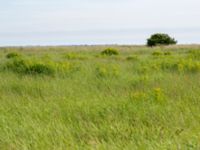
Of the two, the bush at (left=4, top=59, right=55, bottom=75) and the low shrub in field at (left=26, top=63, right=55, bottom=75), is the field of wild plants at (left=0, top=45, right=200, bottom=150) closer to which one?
the low shrub in field at (left=26, top=63, right=55, bottom=75)

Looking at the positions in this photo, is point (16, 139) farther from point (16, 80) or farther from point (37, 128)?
point (16, 80)

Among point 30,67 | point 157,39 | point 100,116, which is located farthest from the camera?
point 157,39

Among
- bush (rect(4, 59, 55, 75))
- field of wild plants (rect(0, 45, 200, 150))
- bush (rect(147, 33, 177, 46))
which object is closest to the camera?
field of wild plants (rect(0, 45, 200, 150))

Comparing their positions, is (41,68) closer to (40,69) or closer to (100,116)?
(40,69)

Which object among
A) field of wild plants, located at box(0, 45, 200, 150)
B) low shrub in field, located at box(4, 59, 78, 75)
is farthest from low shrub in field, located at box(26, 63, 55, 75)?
field of wild plants, located at box(0, 45, 200, 150)

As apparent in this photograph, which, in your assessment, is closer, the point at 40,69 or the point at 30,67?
the point at 40,69

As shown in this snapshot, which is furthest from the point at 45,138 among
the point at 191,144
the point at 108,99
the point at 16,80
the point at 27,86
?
the point at 16,80

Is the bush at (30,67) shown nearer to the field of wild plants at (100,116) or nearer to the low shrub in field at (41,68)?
the low shrub in field at (41,68)

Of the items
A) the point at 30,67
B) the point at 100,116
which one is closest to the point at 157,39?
the point at 30,67

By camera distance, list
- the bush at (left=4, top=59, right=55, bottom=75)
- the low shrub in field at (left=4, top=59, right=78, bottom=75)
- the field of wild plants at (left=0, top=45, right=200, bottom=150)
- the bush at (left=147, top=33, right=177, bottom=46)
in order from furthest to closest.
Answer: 1. the bush at (left=147, top=33, right=177, bottom=46)
2. the bush at (left=4, top=59, right=55, bottom=75)
3. the low shrub in field at (left=4, top=59, right=78, bottom=75)
4. the field of wild plants at (left=0, top=45, right=200, bottom=150)

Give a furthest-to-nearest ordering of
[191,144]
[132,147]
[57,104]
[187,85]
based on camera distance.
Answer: [187,85] < [57,104] < [132,147] < [191,144]

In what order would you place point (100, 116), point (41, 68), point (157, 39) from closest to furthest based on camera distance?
point (100, 116) → point (41, 68) → point (157, 39)

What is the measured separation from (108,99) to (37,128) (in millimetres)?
1891

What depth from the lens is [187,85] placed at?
7801 millimetres
